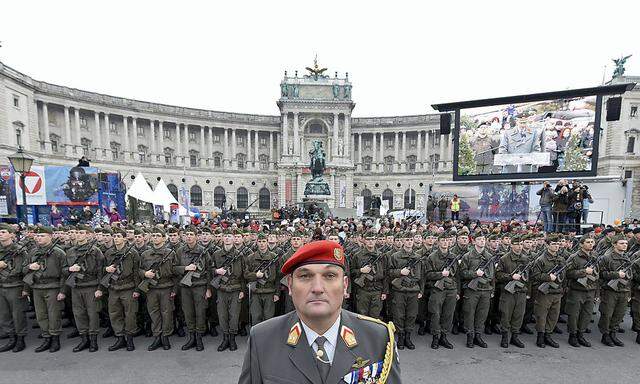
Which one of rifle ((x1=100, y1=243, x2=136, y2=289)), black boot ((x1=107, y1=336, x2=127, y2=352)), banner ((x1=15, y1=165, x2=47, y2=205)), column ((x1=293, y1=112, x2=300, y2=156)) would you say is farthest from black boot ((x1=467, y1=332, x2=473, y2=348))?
column ((x1=293, y1=112, x2=300, y2=156))

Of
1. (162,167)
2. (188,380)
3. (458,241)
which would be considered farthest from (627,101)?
(162,167)

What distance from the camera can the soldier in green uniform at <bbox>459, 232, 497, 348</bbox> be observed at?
6621 mm

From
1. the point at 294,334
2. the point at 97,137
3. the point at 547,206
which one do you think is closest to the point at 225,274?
the point at 294,334

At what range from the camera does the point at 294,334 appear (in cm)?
197

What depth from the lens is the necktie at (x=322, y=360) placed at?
1.86 meters

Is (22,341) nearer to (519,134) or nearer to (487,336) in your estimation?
(487,336)

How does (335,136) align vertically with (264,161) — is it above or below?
above

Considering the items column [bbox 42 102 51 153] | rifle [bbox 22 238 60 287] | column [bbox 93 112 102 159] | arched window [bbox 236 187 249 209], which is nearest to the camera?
rifle [bbox 22 238 60 287]

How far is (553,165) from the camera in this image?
19.9 m

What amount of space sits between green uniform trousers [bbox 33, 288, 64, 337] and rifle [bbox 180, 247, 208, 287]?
8.30 feet

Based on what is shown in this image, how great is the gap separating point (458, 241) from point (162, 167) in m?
54.2

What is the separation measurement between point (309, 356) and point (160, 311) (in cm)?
584

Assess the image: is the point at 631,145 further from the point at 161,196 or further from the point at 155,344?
the point at 155,344

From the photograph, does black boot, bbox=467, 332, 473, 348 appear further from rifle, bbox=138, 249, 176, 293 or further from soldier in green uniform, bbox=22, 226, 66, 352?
soldier in green uniform, bbox=22, 226, 66, 352
